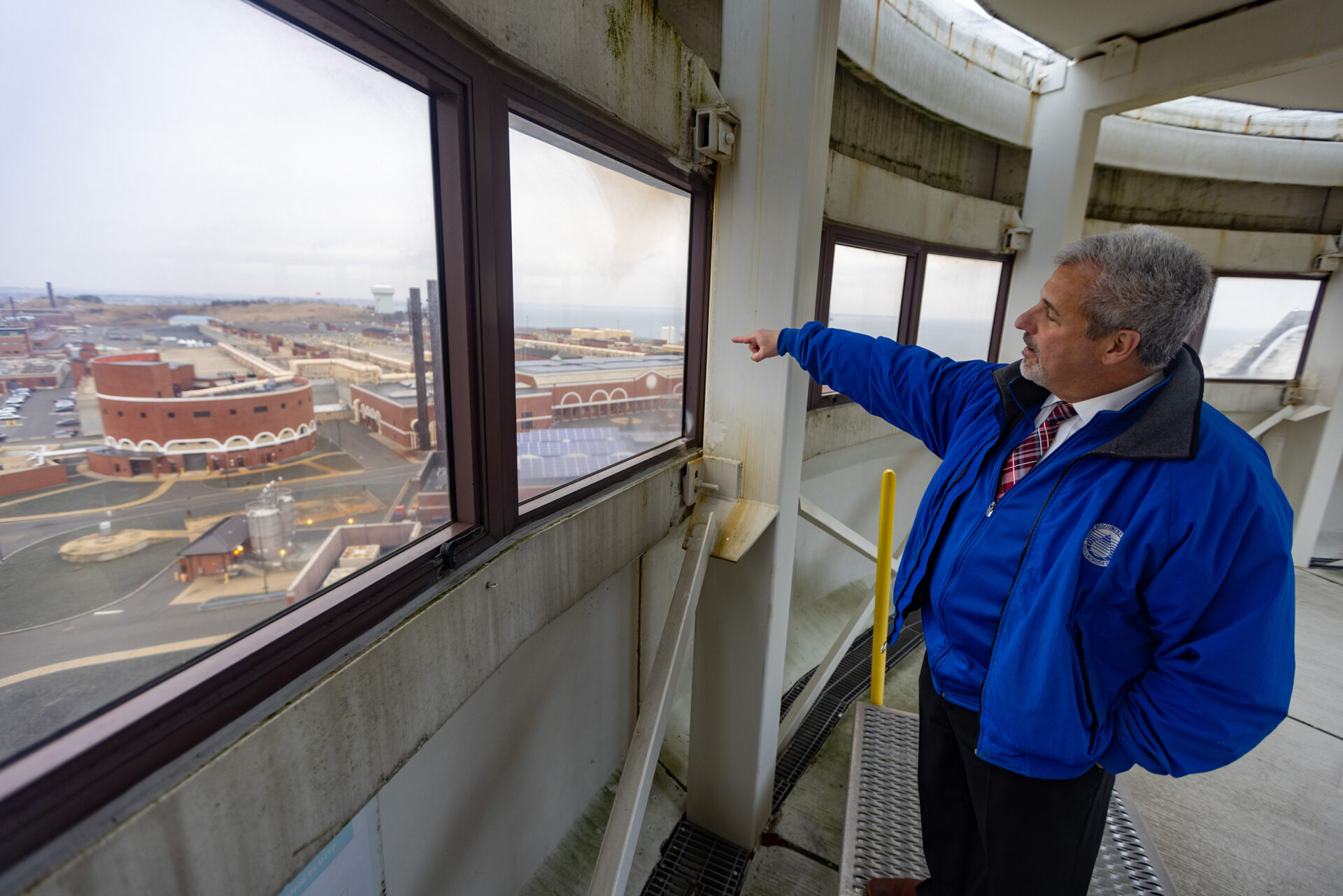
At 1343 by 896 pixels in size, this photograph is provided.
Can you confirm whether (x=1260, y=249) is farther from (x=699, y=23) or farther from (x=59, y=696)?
(x=59, y=696)

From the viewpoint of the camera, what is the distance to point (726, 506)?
9.40 feet

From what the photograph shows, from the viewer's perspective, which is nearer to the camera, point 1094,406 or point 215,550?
point 215,550

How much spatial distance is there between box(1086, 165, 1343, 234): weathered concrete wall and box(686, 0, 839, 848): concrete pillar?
602 cm

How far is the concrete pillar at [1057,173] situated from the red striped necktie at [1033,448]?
4.22 m

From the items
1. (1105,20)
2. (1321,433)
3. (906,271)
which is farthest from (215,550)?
(1321,433)

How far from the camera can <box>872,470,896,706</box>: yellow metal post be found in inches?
128

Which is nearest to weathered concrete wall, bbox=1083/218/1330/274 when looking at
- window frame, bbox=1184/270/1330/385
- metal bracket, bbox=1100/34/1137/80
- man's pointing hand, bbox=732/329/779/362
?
window frame, bbox=1184/270/1330/385

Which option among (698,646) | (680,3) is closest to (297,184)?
(680,3)

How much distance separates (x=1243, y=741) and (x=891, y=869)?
1.76 m

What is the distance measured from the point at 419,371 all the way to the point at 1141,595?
1.90 metres

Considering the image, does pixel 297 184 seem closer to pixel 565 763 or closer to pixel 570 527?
pixel 570 527

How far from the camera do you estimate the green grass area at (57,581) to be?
0.80 meters

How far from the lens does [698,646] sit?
3.21m

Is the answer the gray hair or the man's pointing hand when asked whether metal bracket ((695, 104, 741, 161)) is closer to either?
the man's pointing hand
